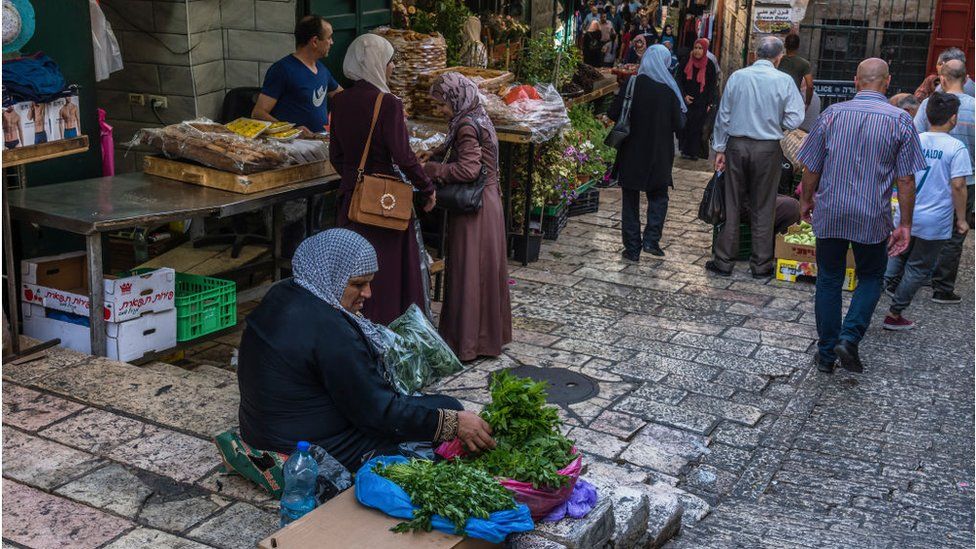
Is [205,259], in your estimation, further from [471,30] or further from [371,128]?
[471,30]

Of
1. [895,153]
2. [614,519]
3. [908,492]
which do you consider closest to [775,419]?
[908,492]

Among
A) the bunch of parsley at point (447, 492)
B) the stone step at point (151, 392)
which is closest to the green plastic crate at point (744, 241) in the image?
the stone step at point (151, 392)

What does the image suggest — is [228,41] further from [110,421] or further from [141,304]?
[110,421]

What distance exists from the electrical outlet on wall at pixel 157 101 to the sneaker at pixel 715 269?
466cm

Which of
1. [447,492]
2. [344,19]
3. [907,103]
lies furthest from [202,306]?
[907,103]

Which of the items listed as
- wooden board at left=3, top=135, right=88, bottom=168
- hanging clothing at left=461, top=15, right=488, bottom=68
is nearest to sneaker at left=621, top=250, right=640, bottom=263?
hanging clothing at left=461, top=15, right=488, bottom=68

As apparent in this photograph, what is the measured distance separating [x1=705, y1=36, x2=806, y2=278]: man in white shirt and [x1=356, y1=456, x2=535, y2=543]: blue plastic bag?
5907 mm

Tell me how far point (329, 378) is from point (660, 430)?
2568mm

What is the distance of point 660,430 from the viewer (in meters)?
6.25

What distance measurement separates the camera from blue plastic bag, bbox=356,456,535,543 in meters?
3.93

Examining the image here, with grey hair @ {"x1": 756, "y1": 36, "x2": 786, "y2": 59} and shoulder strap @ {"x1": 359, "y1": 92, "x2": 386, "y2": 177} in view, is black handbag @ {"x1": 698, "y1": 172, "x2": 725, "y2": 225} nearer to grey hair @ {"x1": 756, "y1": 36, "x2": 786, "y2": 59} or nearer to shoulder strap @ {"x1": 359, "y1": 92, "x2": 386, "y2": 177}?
grey hair @ {"x1": 756, "y1": 36, "x2": 786, "y2": 59}

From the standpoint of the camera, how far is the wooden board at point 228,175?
6.68m

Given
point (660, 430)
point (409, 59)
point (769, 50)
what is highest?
point (769, 50)

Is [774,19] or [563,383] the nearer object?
[563,383]
